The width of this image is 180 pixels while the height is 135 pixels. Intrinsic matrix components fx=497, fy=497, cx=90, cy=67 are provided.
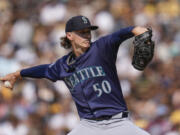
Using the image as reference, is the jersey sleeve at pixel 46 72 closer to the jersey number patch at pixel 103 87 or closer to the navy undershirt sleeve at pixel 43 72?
the navy undershirt sleeve at pixel 43 72

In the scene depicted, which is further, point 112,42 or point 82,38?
point 82,38

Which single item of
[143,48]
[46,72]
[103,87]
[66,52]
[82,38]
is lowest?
[66,52]

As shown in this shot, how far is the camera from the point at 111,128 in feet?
17.3

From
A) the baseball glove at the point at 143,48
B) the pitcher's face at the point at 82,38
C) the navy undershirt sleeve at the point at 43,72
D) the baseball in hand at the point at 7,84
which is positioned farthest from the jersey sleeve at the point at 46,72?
the baseball glove at the point at 143,48

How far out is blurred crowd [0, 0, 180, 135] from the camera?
30.6 ft

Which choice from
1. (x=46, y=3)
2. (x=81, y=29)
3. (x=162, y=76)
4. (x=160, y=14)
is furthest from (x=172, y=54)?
(x=81, y=29)

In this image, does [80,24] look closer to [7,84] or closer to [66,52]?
[7,84]

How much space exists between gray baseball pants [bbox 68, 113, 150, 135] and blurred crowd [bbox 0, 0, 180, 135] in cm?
314

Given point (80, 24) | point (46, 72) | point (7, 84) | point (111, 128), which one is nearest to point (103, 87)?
point (111, 128)

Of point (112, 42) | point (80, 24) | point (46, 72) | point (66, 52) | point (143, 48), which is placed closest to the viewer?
point (143, 48)

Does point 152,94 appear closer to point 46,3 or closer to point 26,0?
point 46,3

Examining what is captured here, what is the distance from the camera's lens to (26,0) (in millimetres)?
14172

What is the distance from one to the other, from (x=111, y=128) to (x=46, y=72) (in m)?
1.09

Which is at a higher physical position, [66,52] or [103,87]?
[103,87]
